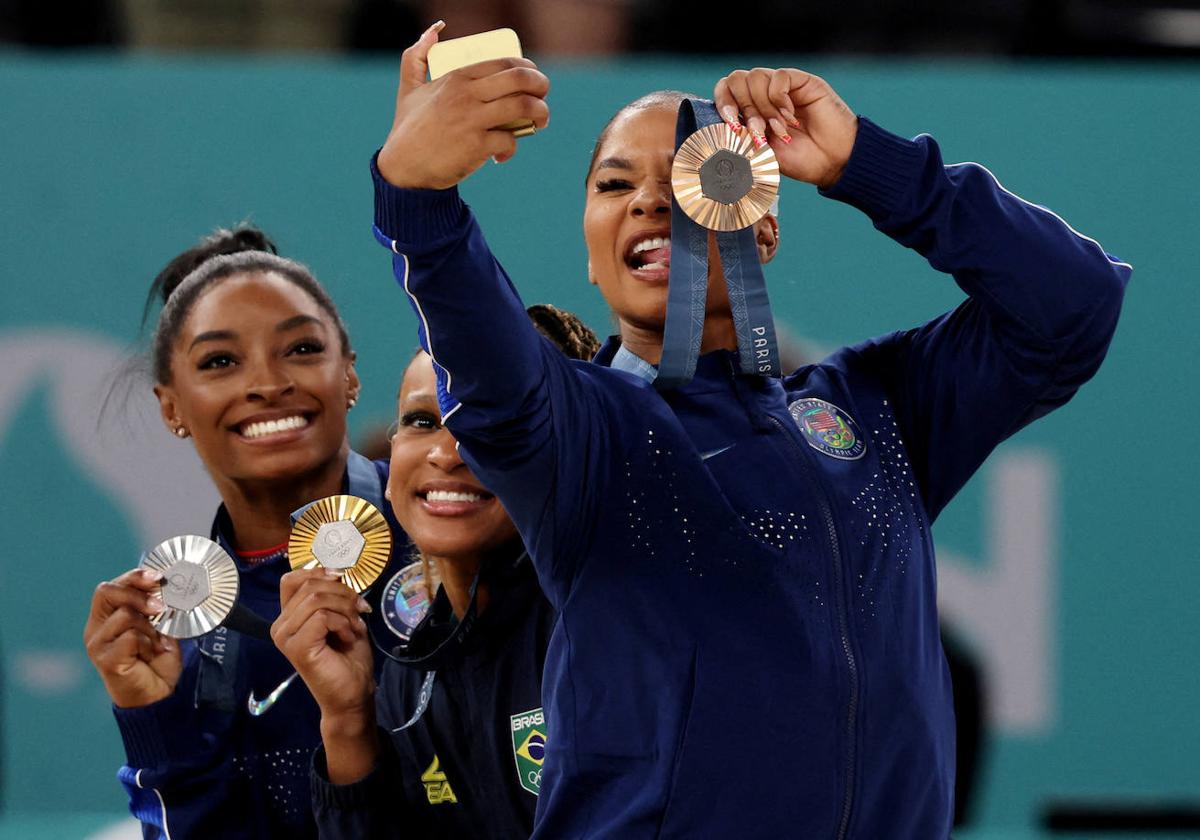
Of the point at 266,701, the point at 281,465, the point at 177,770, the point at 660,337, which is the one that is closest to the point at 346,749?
the point at 266,701

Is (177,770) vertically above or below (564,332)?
below

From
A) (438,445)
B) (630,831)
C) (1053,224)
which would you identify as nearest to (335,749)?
(438,445)

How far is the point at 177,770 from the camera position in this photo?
215cm

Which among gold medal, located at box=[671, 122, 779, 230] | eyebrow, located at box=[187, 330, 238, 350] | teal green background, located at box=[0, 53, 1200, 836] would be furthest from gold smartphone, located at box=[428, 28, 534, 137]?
teal green background, located at box=[0, 53, 1200, 836]

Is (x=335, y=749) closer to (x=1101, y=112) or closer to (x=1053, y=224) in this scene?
(x=1053, y=224)

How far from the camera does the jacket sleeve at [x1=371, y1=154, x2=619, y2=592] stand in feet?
4.53

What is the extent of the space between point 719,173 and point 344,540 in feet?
2.34

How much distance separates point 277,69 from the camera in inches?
135

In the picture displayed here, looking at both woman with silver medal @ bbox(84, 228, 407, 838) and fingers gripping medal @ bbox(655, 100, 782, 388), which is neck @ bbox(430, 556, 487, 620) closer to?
woman with silver medal @ bbox(84, 228, 407, 838)

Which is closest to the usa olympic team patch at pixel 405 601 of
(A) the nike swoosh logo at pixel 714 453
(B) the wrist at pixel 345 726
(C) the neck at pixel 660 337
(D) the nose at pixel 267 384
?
(B) the wrist at pixel 345 726

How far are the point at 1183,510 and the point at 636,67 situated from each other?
4.89 feet

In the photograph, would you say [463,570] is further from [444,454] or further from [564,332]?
[564,332]

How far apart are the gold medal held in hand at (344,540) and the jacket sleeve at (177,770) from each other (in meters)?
0.33

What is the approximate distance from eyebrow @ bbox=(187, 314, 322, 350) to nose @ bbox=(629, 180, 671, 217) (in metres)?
0.85
